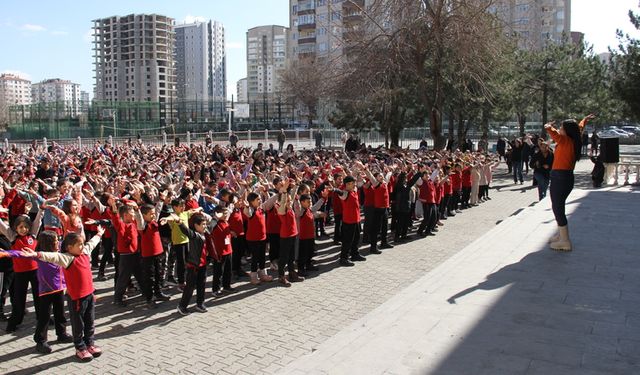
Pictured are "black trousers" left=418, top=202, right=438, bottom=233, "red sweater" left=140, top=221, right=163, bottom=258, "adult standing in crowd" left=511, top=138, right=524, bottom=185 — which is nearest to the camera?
"red sweater" left=140, top=221, right=163, bottom=258

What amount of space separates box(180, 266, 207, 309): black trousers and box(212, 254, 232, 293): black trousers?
2.28 ft

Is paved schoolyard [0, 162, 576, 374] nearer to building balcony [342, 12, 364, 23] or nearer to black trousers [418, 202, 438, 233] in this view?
black trousers [418, 202, 438, 233]

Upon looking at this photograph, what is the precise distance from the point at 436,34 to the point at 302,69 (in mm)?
50940

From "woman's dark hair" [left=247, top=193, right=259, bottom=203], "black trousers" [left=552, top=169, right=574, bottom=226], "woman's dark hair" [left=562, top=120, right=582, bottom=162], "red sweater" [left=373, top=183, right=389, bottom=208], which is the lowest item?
"red sweater" [left=373, top=183, right=389, bottom=208]

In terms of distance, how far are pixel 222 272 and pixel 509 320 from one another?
14.3 feet

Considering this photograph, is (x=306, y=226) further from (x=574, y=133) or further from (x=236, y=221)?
(x=574, y=133)

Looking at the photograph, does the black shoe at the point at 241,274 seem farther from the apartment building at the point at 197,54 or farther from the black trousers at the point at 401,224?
the apartment building at the point at 197,54

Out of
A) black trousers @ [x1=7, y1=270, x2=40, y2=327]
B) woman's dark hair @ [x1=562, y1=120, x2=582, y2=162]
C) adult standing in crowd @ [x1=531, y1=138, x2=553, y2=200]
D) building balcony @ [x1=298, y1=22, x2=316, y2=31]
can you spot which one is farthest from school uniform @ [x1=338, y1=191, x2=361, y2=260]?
building balcony @ [x1=298, y1=22, x2=316, y2=31]

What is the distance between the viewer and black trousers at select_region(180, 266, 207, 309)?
737 cm

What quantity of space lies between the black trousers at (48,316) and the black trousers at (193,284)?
148 centimetres

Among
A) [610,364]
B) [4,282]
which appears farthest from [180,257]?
[610,364]

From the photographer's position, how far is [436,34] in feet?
77.9

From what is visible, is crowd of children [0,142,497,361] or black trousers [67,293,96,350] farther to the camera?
crowd of children [0,142,497,361]

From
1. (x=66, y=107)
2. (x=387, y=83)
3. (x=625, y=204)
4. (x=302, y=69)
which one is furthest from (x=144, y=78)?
(x=625, y=204)
